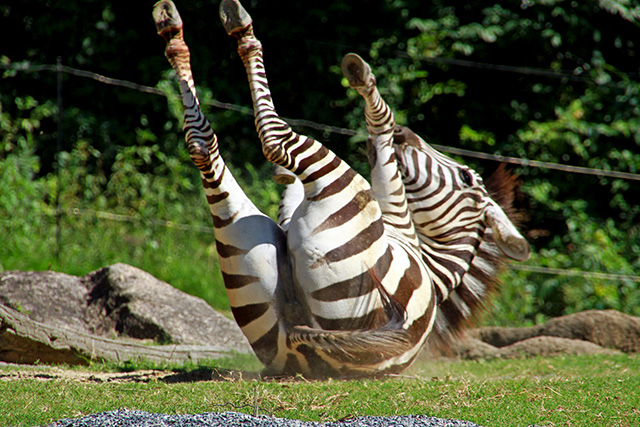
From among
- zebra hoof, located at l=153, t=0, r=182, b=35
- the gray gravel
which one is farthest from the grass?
zebra hoof, located at l=153, t=0, r=182, b=35

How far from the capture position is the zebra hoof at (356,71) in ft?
12.7

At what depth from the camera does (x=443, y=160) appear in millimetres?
4461

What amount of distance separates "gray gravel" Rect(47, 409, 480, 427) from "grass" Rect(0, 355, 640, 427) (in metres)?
0.14

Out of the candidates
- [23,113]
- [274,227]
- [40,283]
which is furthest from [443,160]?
[23,113]

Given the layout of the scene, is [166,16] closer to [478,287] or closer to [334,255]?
[334,255]

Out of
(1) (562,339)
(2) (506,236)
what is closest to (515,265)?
(1) (562,339)

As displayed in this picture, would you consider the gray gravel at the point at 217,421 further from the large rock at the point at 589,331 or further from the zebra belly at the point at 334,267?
the large rock at the point at 589,331

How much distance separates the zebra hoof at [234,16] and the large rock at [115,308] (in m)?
2.42

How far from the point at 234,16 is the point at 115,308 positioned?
→ 2.63 m

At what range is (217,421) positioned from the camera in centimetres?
276

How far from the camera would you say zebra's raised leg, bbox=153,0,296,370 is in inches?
146

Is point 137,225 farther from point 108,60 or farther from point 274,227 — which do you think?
point 274,227

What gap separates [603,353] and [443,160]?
224cm

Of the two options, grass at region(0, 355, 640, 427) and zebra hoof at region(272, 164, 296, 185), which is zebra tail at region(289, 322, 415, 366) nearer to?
grass at region(0, 355, 640, 427)
